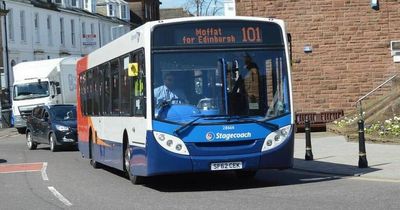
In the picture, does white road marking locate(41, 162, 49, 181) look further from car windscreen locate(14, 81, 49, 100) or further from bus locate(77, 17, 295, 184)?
car windscreen locate(14, 81, 49, 100)

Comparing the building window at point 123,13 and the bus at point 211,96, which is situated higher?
the building window at point 123,13

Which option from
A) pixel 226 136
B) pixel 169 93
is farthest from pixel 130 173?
pixel 226 136

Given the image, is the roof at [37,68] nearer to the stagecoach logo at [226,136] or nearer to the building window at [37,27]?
the building window at [37,27]

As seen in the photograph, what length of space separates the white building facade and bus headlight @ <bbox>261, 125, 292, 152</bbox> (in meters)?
39.9

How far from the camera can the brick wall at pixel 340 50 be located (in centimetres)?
2559

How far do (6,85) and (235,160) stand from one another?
41644mm

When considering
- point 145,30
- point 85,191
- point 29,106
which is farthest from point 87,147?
point 29,106

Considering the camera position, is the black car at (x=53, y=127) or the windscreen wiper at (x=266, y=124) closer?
the windscreen wiper at (x=266, y=124)

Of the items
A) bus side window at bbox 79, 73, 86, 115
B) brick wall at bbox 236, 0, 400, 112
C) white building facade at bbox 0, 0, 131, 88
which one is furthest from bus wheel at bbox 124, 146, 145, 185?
white building facade at bbox 0, 0, 131, 88

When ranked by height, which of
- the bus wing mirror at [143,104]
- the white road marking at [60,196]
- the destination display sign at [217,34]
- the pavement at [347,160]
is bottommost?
the white road marking at [60,196]

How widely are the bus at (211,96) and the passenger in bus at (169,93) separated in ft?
0.06

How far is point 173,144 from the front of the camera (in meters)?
11.7

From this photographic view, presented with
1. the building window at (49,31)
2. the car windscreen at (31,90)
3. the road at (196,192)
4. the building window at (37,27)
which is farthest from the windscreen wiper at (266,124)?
the building window at (49,31)

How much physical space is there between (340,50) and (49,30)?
1547 inches
